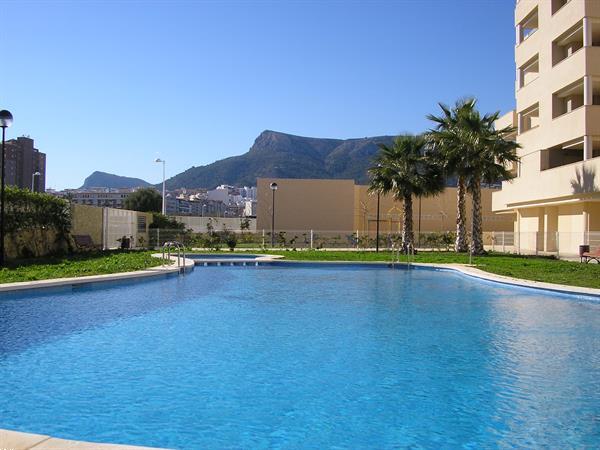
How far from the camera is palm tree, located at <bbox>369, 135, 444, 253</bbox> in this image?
27.4 metres

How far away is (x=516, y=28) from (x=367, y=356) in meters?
32.6

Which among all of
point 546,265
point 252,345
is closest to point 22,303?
point 252,345

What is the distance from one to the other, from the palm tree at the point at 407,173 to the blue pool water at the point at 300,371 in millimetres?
15643

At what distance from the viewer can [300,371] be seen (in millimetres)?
6434

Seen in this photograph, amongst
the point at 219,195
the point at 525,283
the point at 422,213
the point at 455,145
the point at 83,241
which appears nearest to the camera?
the point at 525,283

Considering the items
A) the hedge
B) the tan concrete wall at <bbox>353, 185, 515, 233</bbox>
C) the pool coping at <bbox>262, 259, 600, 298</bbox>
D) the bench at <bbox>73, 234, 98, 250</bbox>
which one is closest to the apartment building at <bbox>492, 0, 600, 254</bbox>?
the pool coping at <bbox>262, 259, 600, 298</bbox>

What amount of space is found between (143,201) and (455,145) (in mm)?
63674

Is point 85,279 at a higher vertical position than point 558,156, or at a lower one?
lower

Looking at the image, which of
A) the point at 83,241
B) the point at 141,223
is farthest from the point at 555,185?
the point at 83,241

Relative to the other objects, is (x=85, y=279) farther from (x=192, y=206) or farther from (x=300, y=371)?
(x=192, y=206)

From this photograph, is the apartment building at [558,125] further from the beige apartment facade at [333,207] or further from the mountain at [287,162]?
the mountain at [287,162]

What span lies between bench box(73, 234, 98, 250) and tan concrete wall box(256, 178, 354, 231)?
899 inches

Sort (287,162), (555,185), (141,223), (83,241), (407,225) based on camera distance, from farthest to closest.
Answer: (287,162) < (141,223) < (407,225) < (555,185) < (83,241)

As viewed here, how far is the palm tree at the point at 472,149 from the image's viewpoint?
25531 millimetres
